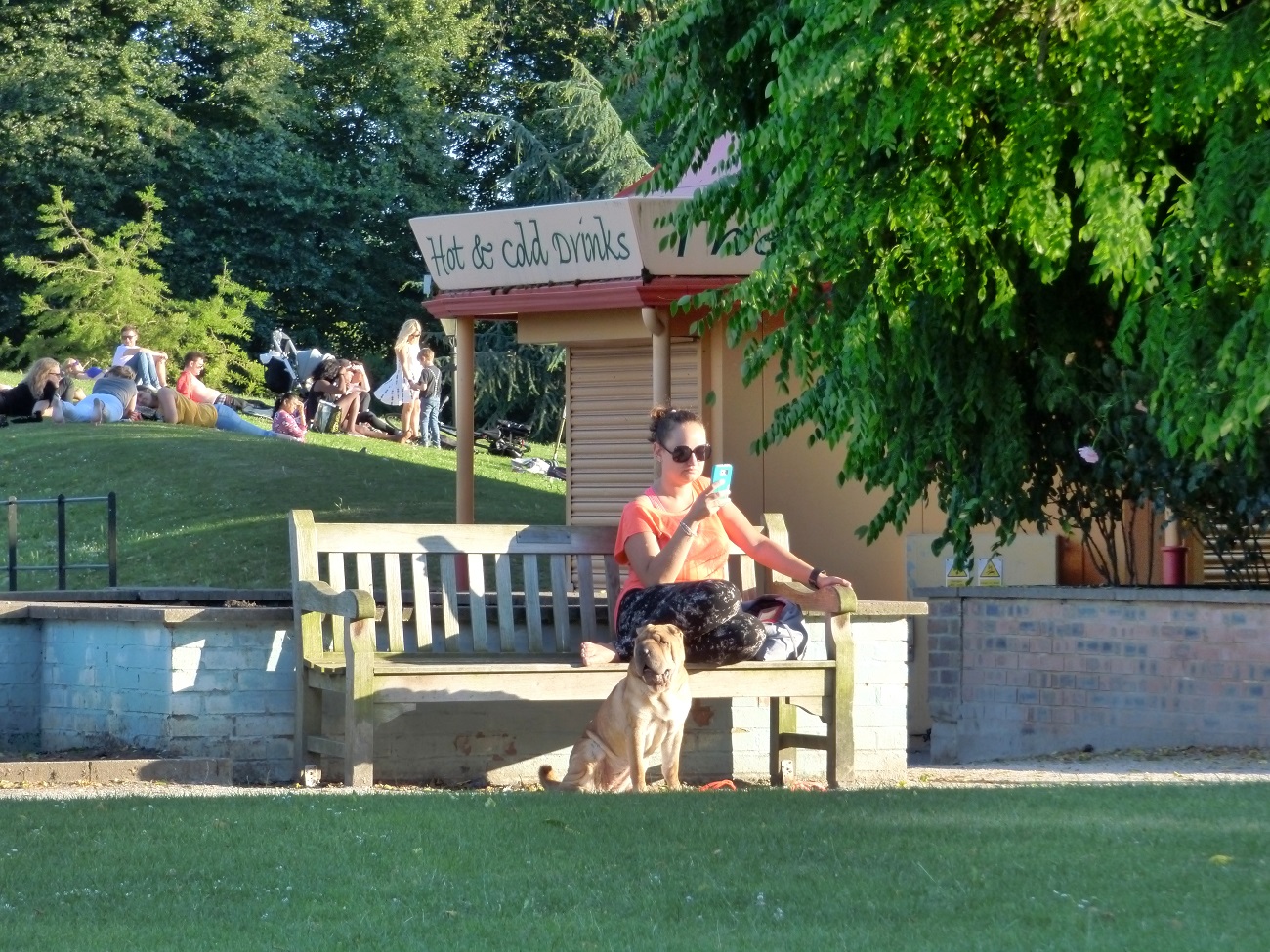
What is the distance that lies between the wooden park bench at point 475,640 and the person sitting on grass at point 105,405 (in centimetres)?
1751

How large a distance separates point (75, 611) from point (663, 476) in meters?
2.78

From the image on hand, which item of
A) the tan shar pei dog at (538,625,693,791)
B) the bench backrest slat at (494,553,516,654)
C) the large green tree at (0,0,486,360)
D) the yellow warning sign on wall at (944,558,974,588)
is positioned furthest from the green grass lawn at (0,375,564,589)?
the large green tree at (0,0,486,360)

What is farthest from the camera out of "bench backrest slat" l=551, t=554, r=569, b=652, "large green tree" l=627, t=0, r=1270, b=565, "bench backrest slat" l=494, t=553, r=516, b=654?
"bench backrest slat" l=551, t=554, r=569, b=652

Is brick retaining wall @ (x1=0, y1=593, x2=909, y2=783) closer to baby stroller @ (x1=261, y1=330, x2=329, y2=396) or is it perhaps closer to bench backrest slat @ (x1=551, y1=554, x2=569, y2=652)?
bench backrest slat @ (x1=551, y1=554, x2=569, y2=652)

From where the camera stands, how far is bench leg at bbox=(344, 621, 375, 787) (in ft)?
23.9

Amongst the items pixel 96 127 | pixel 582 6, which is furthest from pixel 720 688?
pixel 582 6

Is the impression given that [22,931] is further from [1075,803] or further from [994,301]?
[994,301]

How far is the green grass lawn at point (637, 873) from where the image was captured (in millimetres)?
4457

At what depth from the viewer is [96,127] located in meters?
42.4

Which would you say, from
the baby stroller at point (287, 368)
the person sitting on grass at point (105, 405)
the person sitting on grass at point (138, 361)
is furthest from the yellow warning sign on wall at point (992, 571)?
the baby stroller at point (287, 368)

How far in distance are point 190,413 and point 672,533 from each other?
19803mm

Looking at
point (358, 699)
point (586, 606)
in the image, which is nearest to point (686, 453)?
point (586, 606)

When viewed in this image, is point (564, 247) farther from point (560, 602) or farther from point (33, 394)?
point (33, 394)

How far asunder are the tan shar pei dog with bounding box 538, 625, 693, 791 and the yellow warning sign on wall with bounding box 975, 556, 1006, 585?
6187 millimetres
